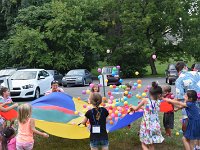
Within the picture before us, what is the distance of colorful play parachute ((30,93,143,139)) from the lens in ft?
24.1

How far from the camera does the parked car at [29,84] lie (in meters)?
17.0

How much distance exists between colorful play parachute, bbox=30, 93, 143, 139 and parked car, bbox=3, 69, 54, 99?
28.0 feet

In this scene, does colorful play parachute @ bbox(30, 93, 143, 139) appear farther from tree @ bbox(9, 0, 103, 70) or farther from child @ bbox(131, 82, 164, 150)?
tree @ bbox(9, 0, 103, 70)

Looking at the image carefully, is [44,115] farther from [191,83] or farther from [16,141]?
[191,83]

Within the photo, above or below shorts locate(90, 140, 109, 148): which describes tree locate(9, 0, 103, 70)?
above

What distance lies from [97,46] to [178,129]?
83.4 feet

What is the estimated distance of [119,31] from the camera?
39.3 metres

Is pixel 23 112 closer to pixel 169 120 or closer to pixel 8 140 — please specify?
pixel 8 140

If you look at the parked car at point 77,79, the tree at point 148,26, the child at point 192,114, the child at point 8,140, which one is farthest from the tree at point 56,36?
the child at point 192,114

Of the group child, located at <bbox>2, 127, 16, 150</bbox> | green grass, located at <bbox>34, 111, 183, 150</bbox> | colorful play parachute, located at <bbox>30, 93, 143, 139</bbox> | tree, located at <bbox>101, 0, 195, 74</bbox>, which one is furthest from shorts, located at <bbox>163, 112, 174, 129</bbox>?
tree, located at <bbox>101, 0, 195, 74</bbox>

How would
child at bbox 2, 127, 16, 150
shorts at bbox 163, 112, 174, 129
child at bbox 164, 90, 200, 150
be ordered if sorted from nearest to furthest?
child at bbox 2, 127, 16, 150, child at bbox 164, 90, 200, 150, shorts at bbox 163, 112, 174, 129

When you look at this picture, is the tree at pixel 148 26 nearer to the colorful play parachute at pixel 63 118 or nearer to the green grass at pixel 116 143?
the green grass at pixel 116 143

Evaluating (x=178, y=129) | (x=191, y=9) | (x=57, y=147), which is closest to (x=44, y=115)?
(x=57, y=147)

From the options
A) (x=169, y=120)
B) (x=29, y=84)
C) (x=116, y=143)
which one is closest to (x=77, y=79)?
(x=29, y=84)
